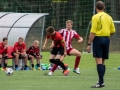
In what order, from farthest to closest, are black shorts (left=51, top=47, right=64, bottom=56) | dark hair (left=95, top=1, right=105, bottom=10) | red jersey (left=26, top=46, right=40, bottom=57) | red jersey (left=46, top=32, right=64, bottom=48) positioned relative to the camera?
red jersey (left=26, top=46, right=40, bottom=57) < black shorts (left=51, top=47, right=64, bottom=56) < red jersey (left=46, top=32, right=64, bottom=48) < dark hair (left=95, top=1, right=105, bottom=10)

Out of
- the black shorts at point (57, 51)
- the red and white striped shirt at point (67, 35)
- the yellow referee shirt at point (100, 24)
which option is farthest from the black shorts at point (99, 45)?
the red and white striped shirt at point (67, 35)

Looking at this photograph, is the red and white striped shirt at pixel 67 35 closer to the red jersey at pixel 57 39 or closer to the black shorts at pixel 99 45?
the red jersey at pixel 57 39

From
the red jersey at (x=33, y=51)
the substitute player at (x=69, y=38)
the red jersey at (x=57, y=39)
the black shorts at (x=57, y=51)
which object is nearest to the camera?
the red jersey at (x=57, y=39)

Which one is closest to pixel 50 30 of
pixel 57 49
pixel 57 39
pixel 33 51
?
pixel 57 39

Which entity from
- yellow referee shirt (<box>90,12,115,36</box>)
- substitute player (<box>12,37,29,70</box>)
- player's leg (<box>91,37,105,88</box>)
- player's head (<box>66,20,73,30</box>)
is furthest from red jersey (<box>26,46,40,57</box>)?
player's leg (<box>91,37,105,88</box>)

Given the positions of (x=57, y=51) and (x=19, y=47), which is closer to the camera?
(x=57, y=51)

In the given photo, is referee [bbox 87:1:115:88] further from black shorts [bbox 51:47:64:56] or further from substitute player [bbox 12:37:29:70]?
substitute player [bbox 12:37:29:70]

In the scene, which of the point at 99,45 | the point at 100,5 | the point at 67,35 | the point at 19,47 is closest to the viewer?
the point at 99,45

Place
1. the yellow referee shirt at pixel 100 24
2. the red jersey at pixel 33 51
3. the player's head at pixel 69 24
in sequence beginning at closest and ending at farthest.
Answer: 1. the yellow referee shirt at pixel 100 24
2. the player's head at pixel 69 24
3. the red jersey at pixel 33 51

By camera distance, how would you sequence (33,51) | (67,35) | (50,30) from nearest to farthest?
1. (50,30)
2. (67,35)
3. (33,51)

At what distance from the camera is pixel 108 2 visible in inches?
1313

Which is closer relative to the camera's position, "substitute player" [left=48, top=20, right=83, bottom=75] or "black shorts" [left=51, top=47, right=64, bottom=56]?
"black shorts" [left=51, top=47, right=64, bottom=56]

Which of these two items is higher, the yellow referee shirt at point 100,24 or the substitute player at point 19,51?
the yellow referee shirt at point 100,24

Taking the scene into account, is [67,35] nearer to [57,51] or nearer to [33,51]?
[57,51]
